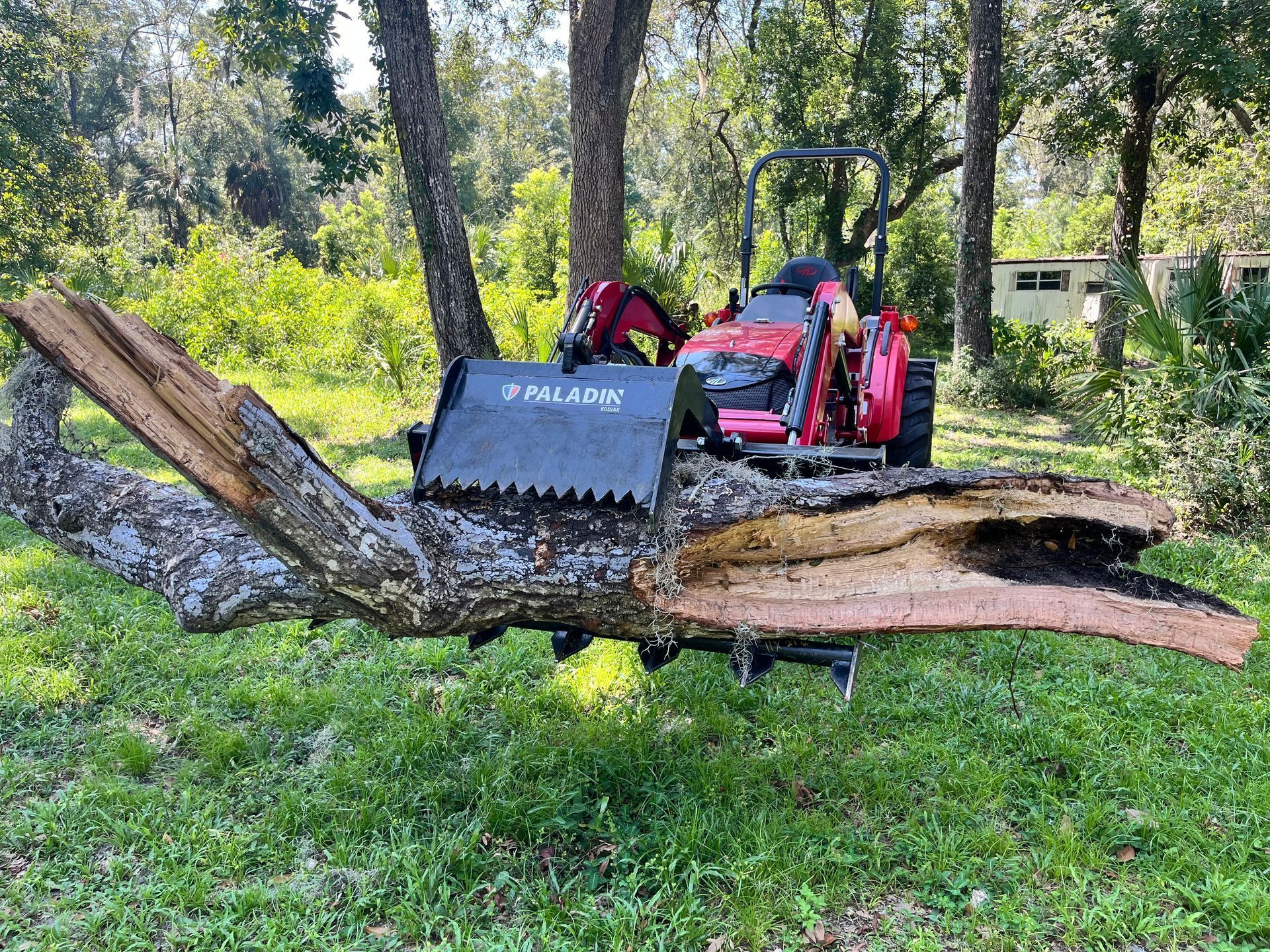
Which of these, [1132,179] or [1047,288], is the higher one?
[1132,179]

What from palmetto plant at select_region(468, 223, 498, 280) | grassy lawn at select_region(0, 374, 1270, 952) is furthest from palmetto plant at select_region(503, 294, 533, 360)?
grassy lawn at select_region(0, 374, 1270, 952)

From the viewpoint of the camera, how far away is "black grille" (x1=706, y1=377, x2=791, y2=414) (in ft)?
13.7

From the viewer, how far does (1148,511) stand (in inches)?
110

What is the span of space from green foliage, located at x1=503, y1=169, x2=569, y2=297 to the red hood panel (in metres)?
15.6

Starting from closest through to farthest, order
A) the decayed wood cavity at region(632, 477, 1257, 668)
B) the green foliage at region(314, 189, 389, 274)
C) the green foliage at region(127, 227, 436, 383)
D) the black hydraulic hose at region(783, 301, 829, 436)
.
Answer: the decayed wood cavity at region(632, 477, 1257, 668) → the black hydraulic hose at region(783, 301, 829, 436) → the green foliage at region(127, 227, 436, 383) → the green foliage at region(314, 189, 389, 274)

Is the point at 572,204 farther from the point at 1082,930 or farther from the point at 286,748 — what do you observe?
the point at 1082,930

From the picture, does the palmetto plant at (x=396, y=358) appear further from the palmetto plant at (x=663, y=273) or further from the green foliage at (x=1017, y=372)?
the green foliage at (x=1017, y=372)

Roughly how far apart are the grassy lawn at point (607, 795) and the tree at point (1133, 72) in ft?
21.1

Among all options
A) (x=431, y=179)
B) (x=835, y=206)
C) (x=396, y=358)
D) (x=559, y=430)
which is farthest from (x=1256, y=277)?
(x=835, y=206)

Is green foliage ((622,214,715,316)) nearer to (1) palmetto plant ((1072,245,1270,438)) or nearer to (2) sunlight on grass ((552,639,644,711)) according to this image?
(1) palmetto plant ((1072,245,1270,438))

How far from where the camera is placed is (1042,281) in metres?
23.3

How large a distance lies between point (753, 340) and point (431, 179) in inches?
186

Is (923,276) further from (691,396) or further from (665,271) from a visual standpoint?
(691,396)

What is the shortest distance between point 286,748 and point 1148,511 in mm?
3388
